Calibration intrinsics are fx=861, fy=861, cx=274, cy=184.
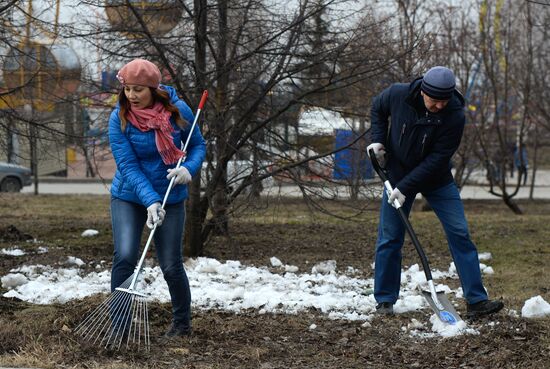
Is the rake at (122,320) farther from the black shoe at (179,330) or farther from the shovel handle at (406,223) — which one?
the shovel handle at (406,223)

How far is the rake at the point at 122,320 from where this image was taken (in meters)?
5.05

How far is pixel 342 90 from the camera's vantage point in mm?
9578

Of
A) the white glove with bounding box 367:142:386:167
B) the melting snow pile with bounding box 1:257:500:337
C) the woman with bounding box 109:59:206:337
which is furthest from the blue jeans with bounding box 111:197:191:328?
the white glove with bounding box 367:142:386:167

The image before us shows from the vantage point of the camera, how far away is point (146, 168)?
5336mm

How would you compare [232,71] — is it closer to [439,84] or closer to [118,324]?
[439,84]

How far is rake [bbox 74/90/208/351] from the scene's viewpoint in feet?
16.6

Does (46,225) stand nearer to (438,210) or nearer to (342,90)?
(342,90)

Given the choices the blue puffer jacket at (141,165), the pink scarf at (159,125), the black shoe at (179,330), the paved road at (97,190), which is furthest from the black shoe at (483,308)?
the paved road at (97,190)

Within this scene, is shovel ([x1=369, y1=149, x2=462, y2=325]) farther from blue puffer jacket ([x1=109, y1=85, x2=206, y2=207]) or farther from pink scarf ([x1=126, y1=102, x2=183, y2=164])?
pink scarf ([x1=126, y1=102, x2=183, y2=164])

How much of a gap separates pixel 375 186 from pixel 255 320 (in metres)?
3.79

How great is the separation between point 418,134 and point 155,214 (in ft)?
6.79

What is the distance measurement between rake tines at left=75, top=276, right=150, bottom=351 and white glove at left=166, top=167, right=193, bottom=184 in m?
0.67

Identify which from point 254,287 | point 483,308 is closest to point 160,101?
point 254,287

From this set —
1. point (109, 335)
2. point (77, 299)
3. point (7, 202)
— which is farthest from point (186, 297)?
point (7, 202)
